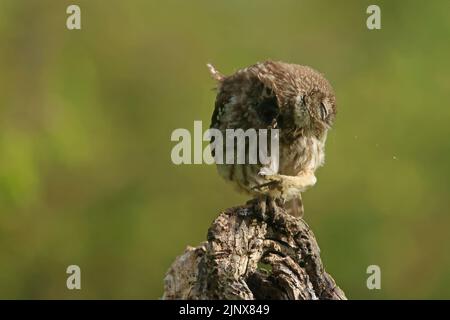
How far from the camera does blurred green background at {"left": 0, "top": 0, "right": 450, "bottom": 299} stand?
8633 mm

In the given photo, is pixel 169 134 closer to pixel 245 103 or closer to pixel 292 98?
pixel 245 103

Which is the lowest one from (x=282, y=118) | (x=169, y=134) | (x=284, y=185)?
(x=284, y=185)

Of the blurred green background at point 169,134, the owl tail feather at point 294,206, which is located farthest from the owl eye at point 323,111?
the blurred green background at point 169,134

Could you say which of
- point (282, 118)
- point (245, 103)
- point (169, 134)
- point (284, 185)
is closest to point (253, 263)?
point (284, 185)

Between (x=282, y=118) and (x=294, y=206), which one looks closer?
(x=282, y=118)

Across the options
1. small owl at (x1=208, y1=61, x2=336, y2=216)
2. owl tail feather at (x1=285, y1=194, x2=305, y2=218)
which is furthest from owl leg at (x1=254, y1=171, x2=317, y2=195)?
owl tail feather at (x1=285, y1=194, x2=305, y2=218)

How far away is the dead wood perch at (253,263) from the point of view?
4.70 meters

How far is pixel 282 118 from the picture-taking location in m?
6.08

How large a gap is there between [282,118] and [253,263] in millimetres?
1301

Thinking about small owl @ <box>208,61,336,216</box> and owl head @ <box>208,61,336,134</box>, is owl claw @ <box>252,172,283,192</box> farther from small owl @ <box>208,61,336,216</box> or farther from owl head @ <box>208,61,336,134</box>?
owl head @ <box>208,61,336,134</box>

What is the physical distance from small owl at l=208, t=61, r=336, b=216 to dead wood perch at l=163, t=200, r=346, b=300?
423mm

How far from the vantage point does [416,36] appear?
32.2 feet
